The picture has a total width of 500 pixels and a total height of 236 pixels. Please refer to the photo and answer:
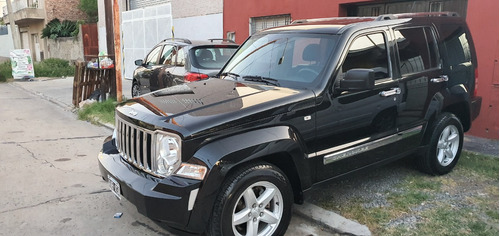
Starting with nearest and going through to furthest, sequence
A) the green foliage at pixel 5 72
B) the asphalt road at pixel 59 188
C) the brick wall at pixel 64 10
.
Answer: the asphalt road at pixel 59 188 < the green foliage at pixel 5 72 < the brick wall at pixel 64 10

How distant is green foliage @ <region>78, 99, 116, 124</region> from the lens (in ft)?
28.3

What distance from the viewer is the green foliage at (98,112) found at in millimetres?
8633

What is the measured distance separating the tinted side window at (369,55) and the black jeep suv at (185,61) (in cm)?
362

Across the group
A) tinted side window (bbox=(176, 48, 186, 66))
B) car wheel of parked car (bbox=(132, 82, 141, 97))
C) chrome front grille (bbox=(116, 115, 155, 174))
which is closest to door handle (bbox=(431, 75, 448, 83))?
chrome front grille (bbox=(116, 115, 155, 174))

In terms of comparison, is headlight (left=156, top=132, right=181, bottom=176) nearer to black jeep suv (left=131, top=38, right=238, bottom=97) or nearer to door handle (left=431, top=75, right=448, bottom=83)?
door handle (left=431, top=75, right=448, bottom=83)

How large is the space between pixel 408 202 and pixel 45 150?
5274 millimetres

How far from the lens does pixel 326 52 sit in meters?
3.87

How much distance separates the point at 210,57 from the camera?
7941 millimetres

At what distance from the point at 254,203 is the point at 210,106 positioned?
0.85 meters

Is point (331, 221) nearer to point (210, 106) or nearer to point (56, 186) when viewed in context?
point (210, 106)

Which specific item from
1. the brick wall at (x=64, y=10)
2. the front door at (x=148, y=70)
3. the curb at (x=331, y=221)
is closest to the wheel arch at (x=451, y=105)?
the curb at (x=331, y=221)

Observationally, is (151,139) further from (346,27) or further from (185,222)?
(346,27)

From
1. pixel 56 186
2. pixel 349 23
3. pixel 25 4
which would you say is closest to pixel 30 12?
pixel 25 4

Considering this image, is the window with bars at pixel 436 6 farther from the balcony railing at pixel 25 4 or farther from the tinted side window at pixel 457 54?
the balcony railing at pixel 25 4
